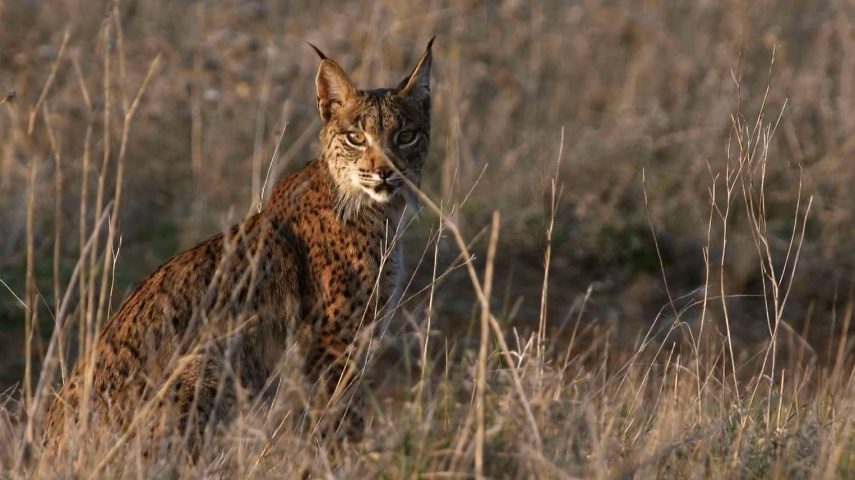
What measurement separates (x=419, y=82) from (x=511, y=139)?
424 cm

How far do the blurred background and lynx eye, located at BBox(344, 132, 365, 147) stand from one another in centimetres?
199

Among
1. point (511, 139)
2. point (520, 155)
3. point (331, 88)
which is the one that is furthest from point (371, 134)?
point (511, 139)

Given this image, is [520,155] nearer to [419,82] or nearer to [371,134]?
[419,82]

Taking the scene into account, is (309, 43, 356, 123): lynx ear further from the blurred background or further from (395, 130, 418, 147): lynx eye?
the blurred background

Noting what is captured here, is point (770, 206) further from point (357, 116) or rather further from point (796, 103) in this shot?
point (357, 116)

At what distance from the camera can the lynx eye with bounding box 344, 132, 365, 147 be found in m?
6.04

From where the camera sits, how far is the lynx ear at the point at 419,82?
6.17m

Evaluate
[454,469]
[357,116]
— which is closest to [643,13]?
[357,116]

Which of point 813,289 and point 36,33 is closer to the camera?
point 813,289

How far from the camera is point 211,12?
1144cm

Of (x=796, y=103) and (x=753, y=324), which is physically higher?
(x=796, y=103)

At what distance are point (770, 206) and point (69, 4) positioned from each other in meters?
5.43

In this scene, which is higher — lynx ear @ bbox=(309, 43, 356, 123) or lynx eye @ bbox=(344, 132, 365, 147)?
lynx ear @ bbox=(309, 43, 356, 123)

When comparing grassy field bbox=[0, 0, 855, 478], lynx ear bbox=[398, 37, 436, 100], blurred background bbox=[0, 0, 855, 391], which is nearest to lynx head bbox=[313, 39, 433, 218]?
lynx ear bbox=[398, 37, 436, 100]
